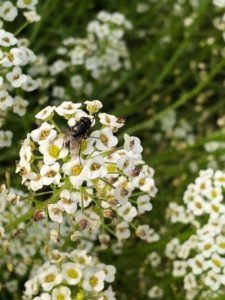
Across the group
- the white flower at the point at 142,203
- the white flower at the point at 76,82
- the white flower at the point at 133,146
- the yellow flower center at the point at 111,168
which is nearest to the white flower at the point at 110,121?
the white flower at the point at 133,146

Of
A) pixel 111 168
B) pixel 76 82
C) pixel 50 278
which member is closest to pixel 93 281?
pixel 50 278

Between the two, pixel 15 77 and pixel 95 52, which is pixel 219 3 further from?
pixel 15 77

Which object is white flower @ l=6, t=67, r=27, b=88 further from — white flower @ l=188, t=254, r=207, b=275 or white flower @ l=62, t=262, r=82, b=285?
white flower @ l=188, t=254, r=207, b=275

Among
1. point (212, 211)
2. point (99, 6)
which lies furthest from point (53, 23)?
point (212, 211)

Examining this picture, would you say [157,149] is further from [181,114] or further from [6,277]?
[6,277]

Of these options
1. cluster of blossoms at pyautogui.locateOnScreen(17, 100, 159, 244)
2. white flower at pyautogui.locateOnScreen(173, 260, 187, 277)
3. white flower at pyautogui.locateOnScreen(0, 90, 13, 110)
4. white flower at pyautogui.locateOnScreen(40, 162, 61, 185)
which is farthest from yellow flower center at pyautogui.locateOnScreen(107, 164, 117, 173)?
white flower at pyautogui.locateOnScreen(173, 260, 187, 277)

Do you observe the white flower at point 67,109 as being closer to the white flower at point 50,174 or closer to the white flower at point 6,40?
the white flower at point 50,174
